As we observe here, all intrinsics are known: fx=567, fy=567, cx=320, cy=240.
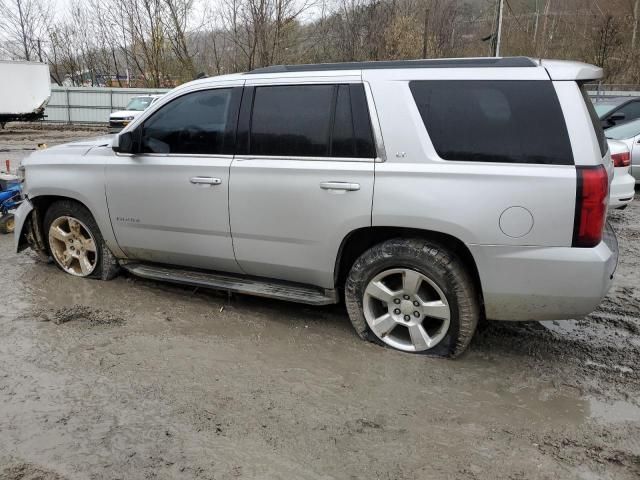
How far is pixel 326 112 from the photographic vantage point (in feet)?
13.0

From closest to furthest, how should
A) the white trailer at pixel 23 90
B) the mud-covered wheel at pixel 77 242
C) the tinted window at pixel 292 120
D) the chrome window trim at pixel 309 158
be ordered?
the chrome window trim at pixel 309 158 → the tinted window at pixel 292 120 → the mud-covered wheel at pixel 77 242 → the white trailer at pixel 23 90

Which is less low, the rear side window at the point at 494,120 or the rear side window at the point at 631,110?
the rear side window at the point at 631,110

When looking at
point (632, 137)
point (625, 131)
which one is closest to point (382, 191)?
point (632, 137)

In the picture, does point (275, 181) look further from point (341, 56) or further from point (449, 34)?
point (449, 34)

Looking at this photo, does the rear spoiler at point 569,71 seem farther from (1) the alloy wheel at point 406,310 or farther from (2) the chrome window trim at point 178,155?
(2) the chrome window trim at point 178,155

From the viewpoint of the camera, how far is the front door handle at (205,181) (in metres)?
4.28

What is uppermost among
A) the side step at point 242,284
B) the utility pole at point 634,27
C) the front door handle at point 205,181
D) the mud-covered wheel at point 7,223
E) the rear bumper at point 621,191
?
the utility pole at point 634,27

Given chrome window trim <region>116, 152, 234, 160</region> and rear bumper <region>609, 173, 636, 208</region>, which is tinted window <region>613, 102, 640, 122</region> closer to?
rear bumper <region>609, 173, 636, 208</region>

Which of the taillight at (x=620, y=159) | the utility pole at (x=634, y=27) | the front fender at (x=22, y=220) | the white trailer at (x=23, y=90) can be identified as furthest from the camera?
the utility pole at (x=634, y=27)

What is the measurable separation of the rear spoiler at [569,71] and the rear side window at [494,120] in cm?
9

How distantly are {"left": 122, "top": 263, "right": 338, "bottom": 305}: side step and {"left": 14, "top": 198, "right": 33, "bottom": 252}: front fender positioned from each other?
1227 millimetres

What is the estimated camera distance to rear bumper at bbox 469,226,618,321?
3.32 m

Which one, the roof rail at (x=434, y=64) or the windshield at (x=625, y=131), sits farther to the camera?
the windshield at (x=625, y=131)

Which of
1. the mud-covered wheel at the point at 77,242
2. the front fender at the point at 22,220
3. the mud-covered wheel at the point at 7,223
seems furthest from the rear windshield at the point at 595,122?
the mud-covered wheel at the point at 7,223
